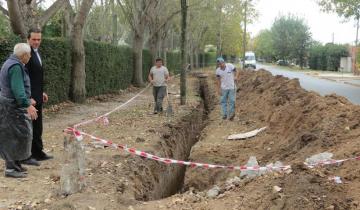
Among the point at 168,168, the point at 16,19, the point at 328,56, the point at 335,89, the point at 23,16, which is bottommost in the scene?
the point at 168,168

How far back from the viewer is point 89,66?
2002 centimetres

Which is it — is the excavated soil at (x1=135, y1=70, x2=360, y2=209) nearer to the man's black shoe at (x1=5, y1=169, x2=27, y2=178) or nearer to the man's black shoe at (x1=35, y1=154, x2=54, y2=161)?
the man's black shoe at (x1=5, y1=169, x2=27, y2=178)

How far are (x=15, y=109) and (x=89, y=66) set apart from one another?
518 inches

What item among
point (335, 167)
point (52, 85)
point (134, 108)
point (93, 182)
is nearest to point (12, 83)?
point (93, 182)

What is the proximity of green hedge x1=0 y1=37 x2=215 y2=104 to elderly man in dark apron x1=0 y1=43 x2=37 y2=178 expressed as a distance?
5950 millimetres

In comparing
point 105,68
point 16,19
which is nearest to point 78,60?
point 105,68

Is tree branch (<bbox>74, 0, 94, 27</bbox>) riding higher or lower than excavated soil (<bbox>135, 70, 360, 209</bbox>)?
higher

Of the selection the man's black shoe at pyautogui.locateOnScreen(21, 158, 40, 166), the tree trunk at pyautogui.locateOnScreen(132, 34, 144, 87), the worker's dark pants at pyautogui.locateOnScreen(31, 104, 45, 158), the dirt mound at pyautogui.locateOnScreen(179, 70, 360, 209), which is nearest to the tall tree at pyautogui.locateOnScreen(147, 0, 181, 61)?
the tree trunk at pyautogui.locateOnScreen(132, 34, 144, 87)

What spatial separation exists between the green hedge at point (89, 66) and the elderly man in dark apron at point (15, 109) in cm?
595

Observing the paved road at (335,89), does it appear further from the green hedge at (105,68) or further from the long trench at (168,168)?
the green hedge at (105,68)

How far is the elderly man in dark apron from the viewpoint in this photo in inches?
274

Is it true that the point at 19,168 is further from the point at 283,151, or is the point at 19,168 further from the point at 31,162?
the point at 283,151

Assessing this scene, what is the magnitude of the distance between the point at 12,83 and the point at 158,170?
13.9ft

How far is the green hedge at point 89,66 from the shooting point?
15.4m
